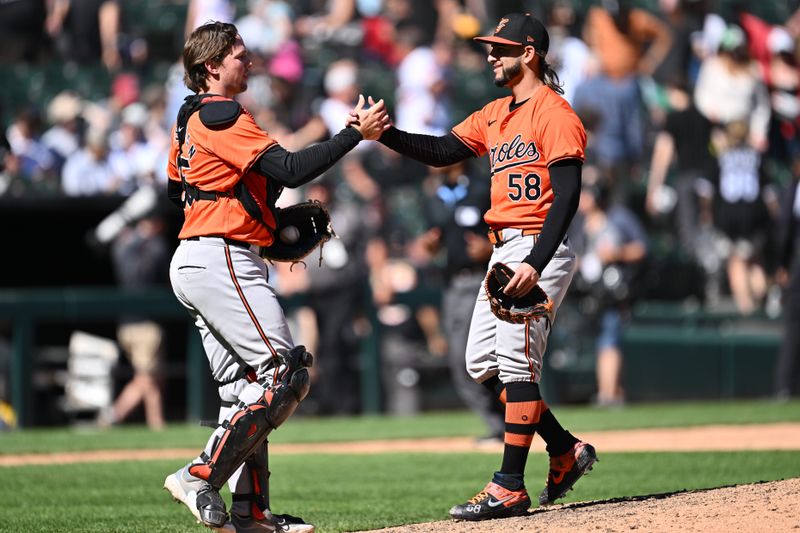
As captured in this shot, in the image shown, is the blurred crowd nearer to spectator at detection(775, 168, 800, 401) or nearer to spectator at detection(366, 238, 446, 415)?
spectator at detection(366, 238, 446, 415)

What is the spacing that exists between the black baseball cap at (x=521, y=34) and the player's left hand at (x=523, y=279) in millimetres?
1007

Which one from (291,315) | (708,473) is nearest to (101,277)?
(291,315)

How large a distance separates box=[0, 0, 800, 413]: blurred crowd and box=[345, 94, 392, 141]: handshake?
263 inches

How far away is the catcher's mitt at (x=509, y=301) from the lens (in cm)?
534

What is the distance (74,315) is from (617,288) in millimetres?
4937

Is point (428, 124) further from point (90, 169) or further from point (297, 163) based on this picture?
point (297, 163)

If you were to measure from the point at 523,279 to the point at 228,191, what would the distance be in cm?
121

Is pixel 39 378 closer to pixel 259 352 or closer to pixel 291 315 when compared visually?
Answer: pixel 291 315

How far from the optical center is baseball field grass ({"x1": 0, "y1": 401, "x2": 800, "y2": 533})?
20.4 feet

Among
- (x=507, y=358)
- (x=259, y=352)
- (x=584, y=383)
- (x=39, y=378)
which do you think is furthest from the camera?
(x=584, y=383)

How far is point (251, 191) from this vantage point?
5121 millimetres

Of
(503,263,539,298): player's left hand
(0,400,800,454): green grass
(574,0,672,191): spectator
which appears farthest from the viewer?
(574,0,672,191): spectator

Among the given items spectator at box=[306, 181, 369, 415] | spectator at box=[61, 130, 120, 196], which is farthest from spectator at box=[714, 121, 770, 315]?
spectator at box=[61, 130, 120, 196]

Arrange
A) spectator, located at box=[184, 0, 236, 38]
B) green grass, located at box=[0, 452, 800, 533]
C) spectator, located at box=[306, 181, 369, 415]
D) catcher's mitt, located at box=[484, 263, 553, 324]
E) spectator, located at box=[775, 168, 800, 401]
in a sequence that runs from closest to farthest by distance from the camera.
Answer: catcher's mitt, located at box=[484, 263, 553, 324] → green grass, located at box=[0, 452, 800, 533] → spectator, located at box=[775, 168, 800, 401] → spectator, located at box=[306, 181, 369, 415] → spectator, located at box=[184, 0, 236, 38]
